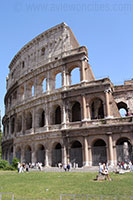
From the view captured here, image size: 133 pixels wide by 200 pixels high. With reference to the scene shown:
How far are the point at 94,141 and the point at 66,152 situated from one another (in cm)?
347

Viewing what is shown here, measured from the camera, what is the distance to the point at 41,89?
30.4m

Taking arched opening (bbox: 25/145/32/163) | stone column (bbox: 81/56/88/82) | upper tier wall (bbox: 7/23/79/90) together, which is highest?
upper tier wall (bbox: 7/23/79/90)

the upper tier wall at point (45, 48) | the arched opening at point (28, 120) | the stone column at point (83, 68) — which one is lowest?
the arched opening at point (28, 120)

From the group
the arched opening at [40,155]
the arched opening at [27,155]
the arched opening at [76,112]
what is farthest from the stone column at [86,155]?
the arched opening at [27,155]

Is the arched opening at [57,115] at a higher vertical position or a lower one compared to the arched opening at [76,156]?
higher

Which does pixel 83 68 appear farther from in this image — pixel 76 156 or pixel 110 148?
pixel 76 156

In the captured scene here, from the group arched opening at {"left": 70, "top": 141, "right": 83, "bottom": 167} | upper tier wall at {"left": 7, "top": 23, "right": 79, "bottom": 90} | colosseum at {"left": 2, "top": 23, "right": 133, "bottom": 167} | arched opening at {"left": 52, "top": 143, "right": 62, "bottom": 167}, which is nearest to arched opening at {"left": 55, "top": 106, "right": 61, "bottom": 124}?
colosseum at {"left": 2, "top": 23, "right": 133, "bottom": 167}

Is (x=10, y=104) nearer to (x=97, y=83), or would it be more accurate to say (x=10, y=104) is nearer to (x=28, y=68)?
(x=28, y=68)

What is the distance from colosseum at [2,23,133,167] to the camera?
2336cm

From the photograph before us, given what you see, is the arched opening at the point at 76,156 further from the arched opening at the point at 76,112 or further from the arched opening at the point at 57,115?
the arched opening at the point at 57,115

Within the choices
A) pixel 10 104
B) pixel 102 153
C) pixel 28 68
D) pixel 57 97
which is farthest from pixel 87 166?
pixel 10 104

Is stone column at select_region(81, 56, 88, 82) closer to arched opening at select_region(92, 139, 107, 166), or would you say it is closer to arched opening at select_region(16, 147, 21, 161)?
arched opening at select_region(92, 139, 107, 166)

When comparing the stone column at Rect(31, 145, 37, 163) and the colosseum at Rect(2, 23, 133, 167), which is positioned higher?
the colosseum at Rect(2, 23, 133, 167)

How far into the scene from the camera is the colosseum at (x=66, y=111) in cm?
2336
